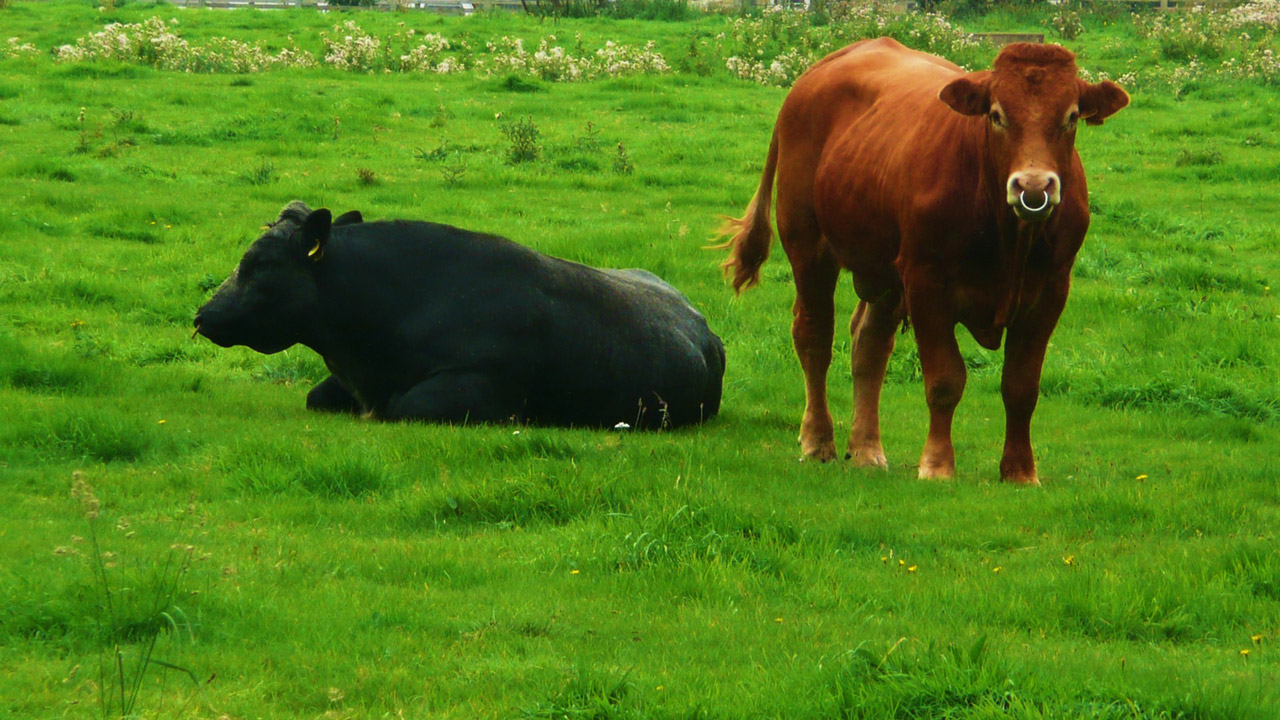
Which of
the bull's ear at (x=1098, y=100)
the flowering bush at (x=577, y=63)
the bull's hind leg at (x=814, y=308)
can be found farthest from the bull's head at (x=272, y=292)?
the flowering bush at (x=577, y=63)

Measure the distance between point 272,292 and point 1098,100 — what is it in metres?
5.21

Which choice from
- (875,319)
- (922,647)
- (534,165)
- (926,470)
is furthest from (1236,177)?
(922,647)

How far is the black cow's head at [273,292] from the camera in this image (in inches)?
371

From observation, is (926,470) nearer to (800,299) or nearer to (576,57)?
(800,299)

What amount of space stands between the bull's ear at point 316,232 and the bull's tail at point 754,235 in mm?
2851

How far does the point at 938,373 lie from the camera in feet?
26.5

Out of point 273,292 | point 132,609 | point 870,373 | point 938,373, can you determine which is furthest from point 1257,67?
point 132,609

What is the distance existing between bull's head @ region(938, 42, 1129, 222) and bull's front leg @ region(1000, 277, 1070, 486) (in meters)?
0.86

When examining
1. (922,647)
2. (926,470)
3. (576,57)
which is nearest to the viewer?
(922,647)

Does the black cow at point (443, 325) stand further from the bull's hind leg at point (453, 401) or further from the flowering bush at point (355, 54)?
the flowering bush at point (355, 54)

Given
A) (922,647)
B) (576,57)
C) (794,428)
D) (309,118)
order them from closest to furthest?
(922,647) < (794,428) < (309,118) < (576,57)

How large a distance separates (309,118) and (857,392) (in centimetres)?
1359

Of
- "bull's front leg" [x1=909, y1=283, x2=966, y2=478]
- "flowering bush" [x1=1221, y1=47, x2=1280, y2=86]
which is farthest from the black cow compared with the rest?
"flowering bush" [x1=1221, y1=47, x2=1280, y2=86]

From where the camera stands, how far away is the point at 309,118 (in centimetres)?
2081
